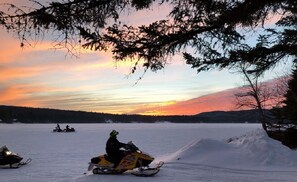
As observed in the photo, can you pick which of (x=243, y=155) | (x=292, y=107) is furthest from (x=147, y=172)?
(x=292, y=107)

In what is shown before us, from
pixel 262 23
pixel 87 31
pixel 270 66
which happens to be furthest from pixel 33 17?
pixel 270 66

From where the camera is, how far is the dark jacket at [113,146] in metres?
15.1

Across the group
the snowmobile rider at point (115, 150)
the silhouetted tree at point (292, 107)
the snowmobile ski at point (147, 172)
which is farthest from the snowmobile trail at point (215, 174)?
the silhouetted tree at point (292, 107)

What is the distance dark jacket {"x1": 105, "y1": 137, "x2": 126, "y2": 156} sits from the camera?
15.1 metres

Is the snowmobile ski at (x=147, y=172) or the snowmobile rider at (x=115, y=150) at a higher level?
the snowmobile rider at (x=115, y=150)

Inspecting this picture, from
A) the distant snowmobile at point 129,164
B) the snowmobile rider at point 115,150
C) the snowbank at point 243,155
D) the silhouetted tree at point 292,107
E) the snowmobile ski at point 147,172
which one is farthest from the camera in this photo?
the silhouetted tree at point 292,107

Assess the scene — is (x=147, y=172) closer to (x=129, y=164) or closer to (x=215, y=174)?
(x=129, y=164)

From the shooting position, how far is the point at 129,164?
1502cm

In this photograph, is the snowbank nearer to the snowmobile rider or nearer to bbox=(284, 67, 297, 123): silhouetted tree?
the snowmobile rider

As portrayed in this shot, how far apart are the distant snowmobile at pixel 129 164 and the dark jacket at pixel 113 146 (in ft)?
0.75

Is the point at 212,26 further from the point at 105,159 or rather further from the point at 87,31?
the point at 105,159

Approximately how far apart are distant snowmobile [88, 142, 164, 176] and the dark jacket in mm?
228

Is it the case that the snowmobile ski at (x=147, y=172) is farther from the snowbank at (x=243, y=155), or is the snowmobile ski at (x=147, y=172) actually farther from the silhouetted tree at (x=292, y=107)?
the silhouetted tree at (x=292, y=107)

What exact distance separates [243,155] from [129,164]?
6066 millimetres
